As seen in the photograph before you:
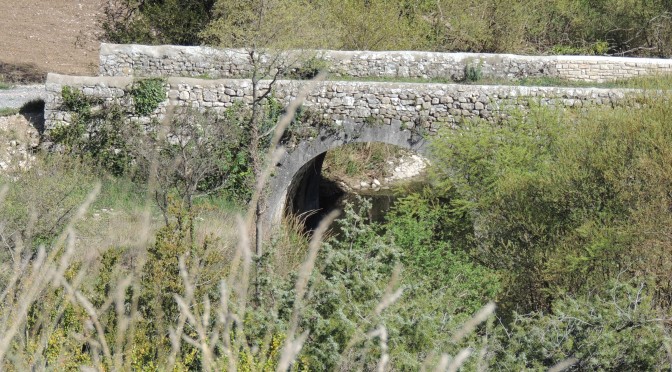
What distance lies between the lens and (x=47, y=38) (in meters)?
26.7

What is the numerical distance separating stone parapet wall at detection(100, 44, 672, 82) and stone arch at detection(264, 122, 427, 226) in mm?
1570

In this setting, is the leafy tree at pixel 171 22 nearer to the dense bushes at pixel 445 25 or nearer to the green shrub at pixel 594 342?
the dense bushes at pixel 445 25

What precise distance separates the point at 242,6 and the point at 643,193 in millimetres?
7974

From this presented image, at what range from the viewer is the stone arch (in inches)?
607

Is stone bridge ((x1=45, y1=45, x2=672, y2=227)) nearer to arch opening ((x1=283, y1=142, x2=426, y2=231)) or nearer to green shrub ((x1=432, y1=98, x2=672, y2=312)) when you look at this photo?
green shrub ((x1=432, y1=98, x2=672, y2=312))

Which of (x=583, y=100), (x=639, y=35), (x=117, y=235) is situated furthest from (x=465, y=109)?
(x=639, y=35)

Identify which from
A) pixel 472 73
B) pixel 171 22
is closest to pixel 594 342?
pixel 472 73

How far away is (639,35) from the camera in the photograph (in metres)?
22.9

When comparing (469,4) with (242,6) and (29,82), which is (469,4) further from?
(29,82)

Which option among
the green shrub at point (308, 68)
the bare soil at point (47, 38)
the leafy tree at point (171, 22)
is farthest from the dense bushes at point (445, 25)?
the bare soil at point (47, 38)

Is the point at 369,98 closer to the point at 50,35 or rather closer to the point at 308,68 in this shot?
the point at 308,68

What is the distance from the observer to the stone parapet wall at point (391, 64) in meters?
16.5

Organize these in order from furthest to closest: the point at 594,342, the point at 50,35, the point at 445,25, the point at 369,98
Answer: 1. the point at 50,35
2. the point at 445,25
3. the point at 369,98
4. the point at 594,342

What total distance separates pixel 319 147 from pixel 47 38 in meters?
14.2
